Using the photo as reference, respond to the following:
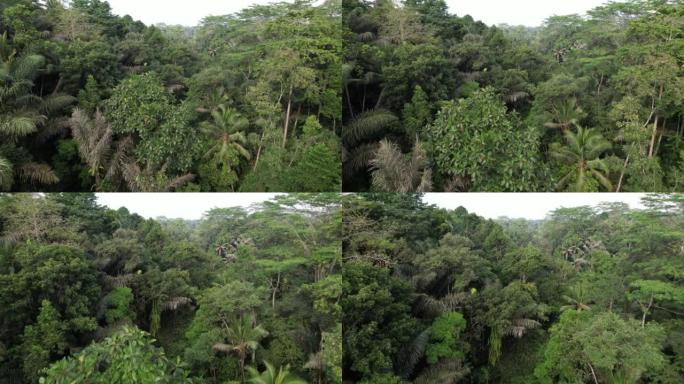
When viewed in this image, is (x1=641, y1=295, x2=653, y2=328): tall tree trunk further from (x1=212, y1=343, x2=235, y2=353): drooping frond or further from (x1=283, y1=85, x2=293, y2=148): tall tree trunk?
(x1=212, y1=343, x2=235, y2=353): drooping frond

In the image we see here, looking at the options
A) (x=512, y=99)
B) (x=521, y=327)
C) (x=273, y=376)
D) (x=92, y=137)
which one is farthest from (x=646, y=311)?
(x=92, y=137)

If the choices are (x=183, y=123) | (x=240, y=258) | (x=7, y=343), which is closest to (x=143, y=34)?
(x=183, y=123)

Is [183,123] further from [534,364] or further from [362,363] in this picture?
[534,364]

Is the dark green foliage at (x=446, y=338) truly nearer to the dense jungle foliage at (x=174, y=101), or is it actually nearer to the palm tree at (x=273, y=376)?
the palm tree at (x=273, y=376)

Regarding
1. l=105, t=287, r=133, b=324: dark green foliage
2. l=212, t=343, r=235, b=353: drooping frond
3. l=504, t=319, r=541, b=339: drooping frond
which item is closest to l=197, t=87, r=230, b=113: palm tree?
l=105, t=287, r=133, b=324: dark green foliage

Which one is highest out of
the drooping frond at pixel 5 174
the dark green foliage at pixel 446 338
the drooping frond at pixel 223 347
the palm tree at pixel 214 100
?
the palm tree at pixel 214 100

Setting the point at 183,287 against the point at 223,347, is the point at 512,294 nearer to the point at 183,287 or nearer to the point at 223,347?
the point at 223,347

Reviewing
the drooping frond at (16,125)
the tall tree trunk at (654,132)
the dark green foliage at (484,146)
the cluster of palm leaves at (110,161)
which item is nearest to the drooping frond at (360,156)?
the dark green foliage at (484,146)
